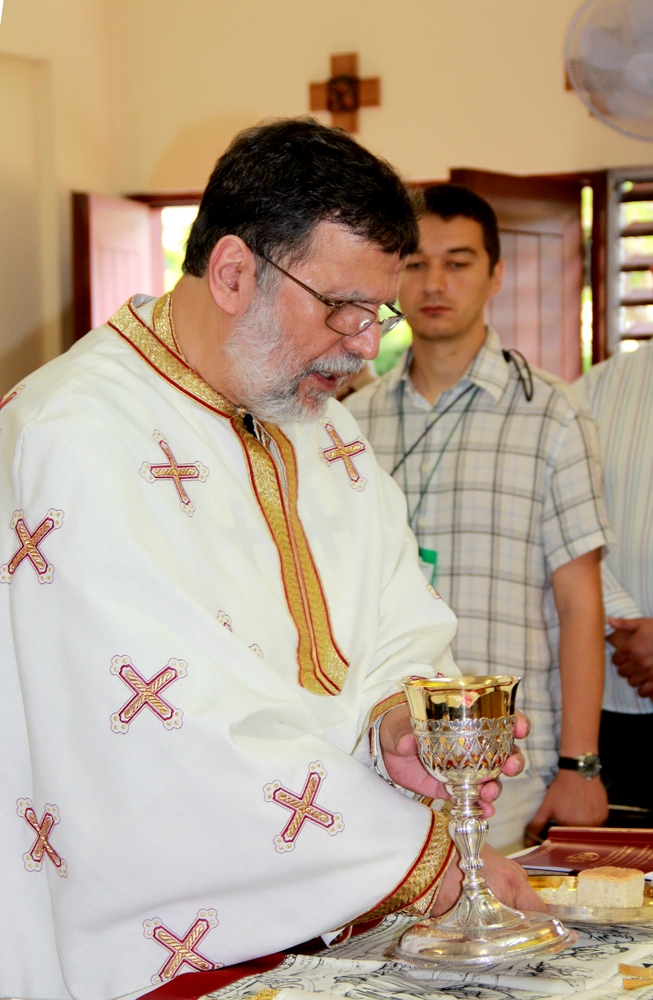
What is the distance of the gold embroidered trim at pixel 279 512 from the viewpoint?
216 cm

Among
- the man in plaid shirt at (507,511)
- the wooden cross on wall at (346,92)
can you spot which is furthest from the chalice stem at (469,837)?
the wooden cross on wall at (346,92)

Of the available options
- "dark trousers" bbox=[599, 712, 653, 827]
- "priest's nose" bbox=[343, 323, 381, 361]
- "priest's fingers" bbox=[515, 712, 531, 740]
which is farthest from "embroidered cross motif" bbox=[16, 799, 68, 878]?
"dark trousers" bbox=[599, 712, 653, 827]

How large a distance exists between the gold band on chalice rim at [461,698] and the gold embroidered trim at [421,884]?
268 mm

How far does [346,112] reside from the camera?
6902 mm

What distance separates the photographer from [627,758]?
3561mm

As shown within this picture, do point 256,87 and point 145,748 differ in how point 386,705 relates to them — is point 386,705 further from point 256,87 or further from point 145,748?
point 256,87

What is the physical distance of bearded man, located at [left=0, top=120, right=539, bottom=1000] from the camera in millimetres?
1751

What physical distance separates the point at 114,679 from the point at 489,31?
5.73 m

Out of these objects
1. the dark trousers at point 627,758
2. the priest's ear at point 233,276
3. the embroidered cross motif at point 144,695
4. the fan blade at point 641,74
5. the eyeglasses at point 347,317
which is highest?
the fan blade at point 641,74

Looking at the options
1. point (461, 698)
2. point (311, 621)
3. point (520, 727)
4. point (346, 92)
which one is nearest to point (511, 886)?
point (520, 727)

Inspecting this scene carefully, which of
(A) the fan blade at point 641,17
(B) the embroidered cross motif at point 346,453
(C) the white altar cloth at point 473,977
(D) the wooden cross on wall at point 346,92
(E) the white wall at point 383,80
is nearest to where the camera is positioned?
(C) the white altar cloth at point 473,977

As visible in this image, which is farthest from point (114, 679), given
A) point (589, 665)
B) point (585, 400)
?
point (585, 400)

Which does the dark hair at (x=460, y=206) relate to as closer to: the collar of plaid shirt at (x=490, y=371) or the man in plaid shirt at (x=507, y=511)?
the man in plaid shirt at (x=507, y=511)

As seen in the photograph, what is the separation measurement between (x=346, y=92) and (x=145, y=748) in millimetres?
5772
